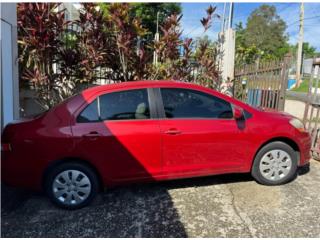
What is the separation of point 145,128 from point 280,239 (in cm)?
199

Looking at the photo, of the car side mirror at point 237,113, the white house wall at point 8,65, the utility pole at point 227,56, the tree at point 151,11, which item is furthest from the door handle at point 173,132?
the tree at point 151,11

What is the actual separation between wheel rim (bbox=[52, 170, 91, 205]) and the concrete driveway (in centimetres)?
16

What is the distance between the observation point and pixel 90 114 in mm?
3930

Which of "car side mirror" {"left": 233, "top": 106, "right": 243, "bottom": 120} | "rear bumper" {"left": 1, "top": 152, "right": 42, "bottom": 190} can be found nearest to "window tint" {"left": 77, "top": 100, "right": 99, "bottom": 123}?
"rear bumper" {"left": 1, "top": 152, "right": 42, "bottom": 190}

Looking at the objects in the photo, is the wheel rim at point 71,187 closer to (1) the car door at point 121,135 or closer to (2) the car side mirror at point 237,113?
(1) the car door at point 121,135

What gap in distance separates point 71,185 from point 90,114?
918 mm

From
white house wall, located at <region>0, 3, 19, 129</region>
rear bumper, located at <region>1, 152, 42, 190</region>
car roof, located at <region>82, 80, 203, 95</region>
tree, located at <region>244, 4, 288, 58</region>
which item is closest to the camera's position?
rear bumper, located at <region>1, 152, 42, 190</region>

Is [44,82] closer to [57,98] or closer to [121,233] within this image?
[57,98]

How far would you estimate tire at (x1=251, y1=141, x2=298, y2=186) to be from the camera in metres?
4.48

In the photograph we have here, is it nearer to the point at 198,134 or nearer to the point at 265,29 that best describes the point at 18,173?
Answer: the point at 198,134

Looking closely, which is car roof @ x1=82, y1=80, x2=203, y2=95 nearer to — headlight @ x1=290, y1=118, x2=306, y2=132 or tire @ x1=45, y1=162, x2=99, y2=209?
tire @ x1=45, y1=162, x2=99, y2=209

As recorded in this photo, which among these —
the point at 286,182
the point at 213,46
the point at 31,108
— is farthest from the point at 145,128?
the point at 213,46

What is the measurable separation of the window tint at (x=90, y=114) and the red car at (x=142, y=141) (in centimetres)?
1

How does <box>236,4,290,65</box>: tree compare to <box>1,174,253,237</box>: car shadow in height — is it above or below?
above
